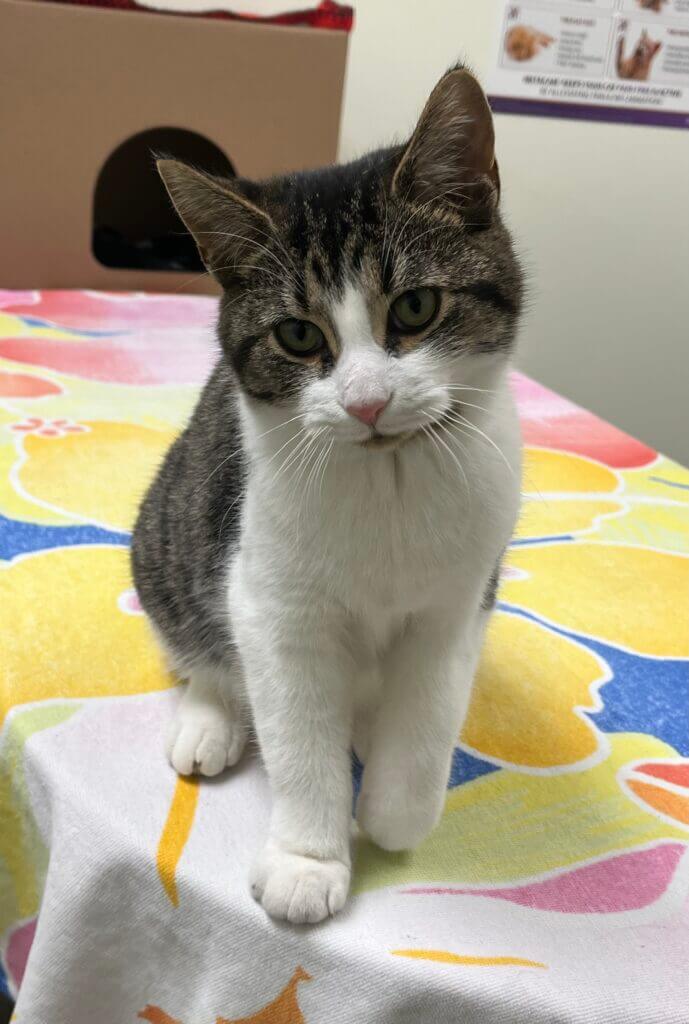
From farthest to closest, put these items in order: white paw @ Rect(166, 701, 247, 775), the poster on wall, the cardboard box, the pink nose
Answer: the poster on wall → the cardboard box → white paw @ Rect(166, 701, 247, 775) → the pink nose

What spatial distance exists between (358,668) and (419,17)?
1.73 m

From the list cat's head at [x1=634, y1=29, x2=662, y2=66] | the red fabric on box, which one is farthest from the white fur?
cat's head at [x1=634, y1=29, x2=662, y2=66]

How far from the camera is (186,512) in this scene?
82cm

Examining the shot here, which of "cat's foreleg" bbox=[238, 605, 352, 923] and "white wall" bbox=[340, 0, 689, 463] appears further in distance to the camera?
"white wall" bbox=[340, 0, 689, 463]

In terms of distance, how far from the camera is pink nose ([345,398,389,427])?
0.54m

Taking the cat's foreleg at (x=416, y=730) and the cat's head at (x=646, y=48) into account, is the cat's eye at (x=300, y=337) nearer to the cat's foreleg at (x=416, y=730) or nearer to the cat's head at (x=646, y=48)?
the cat's foreleg at (x=416, y=730)

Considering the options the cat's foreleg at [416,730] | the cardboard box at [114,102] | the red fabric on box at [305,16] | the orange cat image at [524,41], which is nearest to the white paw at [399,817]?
the cat's foreleg at [416,730]

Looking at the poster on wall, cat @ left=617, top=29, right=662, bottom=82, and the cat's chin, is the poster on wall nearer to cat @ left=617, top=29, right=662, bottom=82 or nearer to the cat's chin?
cat @ left=617, top=29, right=662, bottom=82

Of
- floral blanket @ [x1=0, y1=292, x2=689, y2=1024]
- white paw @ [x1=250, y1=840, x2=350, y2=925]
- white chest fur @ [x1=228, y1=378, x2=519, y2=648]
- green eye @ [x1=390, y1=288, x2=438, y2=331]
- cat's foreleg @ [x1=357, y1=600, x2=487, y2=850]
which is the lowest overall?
floral blanket @ [x1=0, y1=292, x2=689, y2=1024]

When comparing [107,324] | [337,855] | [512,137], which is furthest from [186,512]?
[512,137]

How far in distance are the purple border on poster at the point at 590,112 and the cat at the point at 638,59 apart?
0.07 meters

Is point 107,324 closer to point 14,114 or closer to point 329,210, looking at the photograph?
point 14,114

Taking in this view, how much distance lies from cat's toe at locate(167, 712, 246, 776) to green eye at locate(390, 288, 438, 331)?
14.1 inches

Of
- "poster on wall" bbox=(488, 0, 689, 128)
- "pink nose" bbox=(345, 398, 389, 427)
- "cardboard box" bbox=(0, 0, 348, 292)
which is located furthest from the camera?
"poster on wall" bbox=(488, 0, 689, 128)
